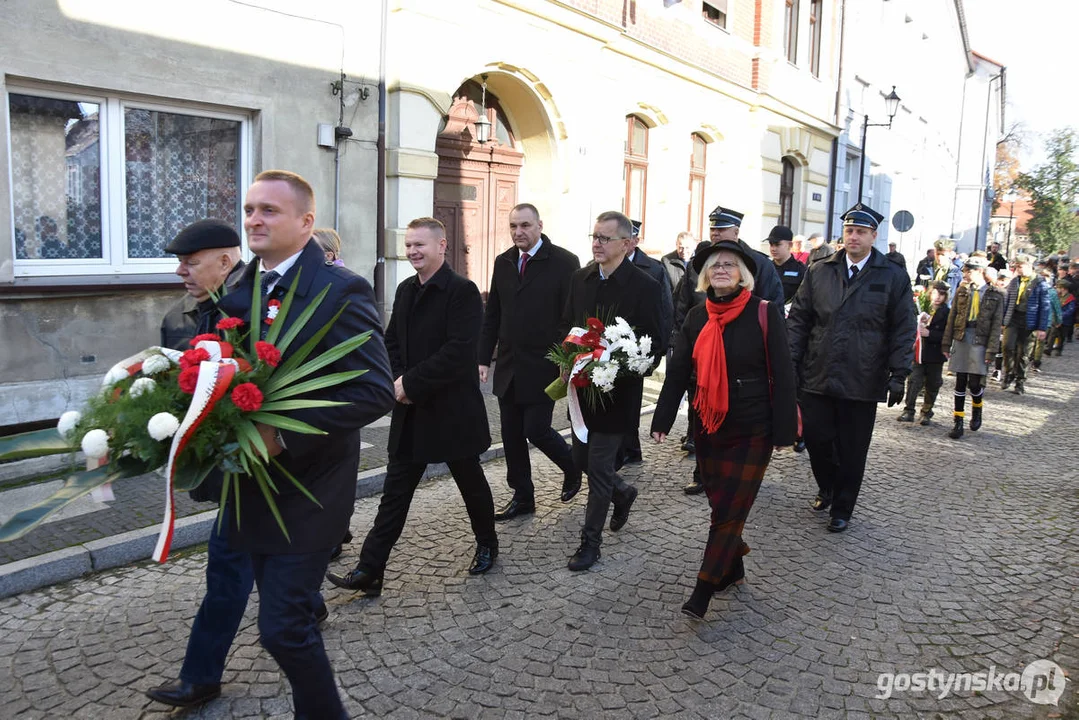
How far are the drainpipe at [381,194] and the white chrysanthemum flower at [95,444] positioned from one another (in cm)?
690

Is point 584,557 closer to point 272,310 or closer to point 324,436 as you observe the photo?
point 324,436

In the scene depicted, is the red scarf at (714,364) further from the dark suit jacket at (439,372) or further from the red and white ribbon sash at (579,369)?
the dark suit jacket at (439,372)

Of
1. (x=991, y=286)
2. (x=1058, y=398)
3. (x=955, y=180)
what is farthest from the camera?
(x=955, y=180)

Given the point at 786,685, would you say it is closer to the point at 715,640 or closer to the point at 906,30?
the point at 715,640

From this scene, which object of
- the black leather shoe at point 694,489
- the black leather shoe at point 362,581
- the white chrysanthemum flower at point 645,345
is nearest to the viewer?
the black leather shoe at point 362,581

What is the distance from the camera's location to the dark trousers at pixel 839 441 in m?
5.91

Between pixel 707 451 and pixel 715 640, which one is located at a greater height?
pixel 707 451

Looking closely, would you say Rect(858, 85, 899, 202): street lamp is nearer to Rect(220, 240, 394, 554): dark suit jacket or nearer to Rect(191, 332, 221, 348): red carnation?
Rect(220, 240, 394, 554): dark suit jacket

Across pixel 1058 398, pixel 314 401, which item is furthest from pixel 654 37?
pixel 314 401

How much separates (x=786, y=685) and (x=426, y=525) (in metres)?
2.77

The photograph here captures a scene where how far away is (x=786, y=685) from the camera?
375cm

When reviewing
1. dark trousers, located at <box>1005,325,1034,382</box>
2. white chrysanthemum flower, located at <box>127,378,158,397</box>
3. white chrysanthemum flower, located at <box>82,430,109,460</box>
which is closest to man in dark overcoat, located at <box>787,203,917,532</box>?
white chrysanthemum flower, located at <box>127,378,158,397</box>

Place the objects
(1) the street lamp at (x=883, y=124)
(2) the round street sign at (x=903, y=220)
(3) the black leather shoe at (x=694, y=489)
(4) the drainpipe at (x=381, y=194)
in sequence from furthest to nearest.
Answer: (1) the street lamp at (x=883, y=124), (2) the round street sign at (x=903, y=220), (4) the drainpipe at (x=381, y=194), (3) the black leather shoe at (x=694, y=489)

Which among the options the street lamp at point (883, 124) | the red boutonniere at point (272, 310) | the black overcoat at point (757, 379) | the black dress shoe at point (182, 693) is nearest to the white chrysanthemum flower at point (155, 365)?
the red boutonniere at point (272, 310)
